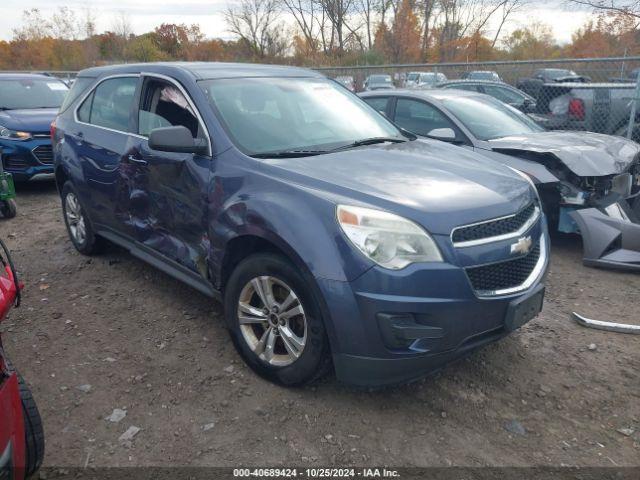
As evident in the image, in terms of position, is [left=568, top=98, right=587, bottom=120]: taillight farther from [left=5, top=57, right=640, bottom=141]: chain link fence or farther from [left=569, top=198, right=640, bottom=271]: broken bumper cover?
[left=569, top=198, right=640, bottom=271]: broken bumper cover

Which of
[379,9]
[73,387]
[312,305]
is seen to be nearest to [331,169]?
[312,305]

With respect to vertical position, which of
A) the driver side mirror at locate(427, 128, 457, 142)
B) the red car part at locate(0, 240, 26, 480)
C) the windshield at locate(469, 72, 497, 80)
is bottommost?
the red car part at locate(0, 240, 26, 480)

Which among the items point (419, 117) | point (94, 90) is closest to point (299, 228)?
point (94, 90)

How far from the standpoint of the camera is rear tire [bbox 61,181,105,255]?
16.7 feet

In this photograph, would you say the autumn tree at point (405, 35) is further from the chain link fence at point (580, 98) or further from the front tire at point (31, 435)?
the front tire at point (31, 435)

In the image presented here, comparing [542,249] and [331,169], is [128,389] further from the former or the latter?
[542,249]

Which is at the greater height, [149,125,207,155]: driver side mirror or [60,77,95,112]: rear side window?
[60,77,95,112]: rear side window

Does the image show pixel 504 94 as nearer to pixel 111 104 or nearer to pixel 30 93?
pixel 111 104

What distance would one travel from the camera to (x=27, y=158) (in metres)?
7.83

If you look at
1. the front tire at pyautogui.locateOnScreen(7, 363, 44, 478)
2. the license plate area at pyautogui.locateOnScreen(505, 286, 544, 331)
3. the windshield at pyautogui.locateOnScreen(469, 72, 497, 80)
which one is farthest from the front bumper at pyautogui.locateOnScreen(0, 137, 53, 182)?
the windshield at pyautogui.locateOnScreen(469, 72, 497, 80)

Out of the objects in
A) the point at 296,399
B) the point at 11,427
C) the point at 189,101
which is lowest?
the point at 296,399

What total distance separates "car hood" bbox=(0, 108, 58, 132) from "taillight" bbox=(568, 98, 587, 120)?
828 cm

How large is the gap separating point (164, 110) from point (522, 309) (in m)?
2.75

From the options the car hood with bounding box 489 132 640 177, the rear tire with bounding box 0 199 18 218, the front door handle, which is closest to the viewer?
the front door handle
